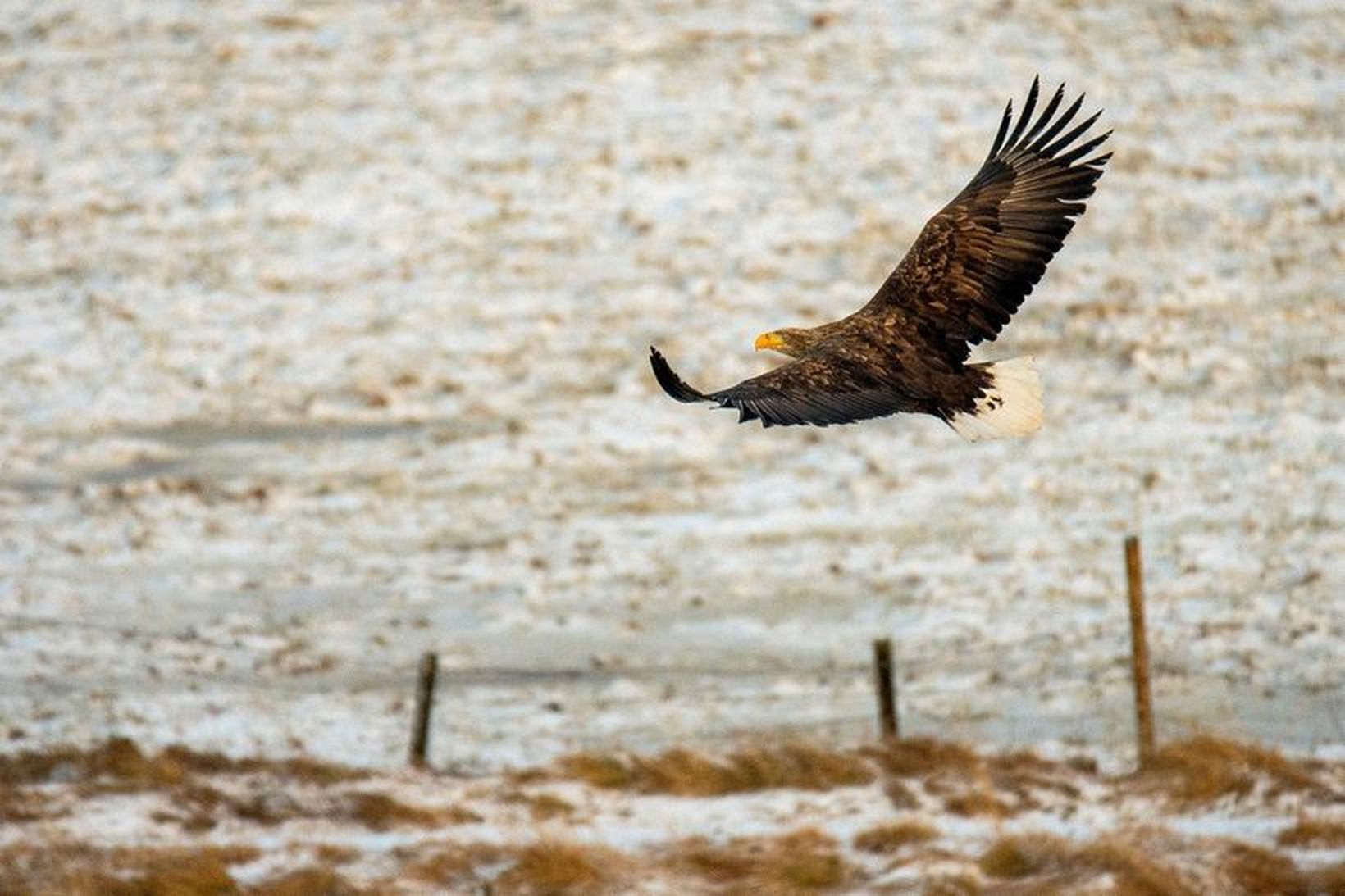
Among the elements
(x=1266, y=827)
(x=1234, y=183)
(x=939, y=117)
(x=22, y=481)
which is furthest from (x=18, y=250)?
(x=1266, y=827)

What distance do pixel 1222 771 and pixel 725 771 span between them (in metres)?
2.35

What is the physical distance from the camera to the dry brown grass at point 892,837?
322 inches

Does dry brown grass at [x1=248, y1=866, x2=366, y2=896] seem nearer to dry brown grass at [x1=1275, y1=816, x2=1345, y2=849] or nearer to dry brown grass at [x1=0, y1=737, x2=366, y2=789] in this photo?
dry brown grass at [x1=0, y1=737, x2=366, y2=789]

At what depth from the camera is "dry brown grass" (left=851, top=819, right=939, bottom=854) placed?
8180 mm

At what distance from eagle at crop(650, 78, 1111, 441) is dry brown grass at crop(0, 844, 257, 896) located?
147 inches

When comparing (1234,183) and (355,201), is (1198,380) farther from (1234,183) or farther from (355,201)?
(355,201)

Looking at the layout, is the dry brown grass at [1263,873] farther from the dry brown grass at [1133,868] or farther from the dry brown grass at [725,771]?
the dry brown grass at [725,771]

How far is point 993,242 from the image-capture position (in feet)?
18.9

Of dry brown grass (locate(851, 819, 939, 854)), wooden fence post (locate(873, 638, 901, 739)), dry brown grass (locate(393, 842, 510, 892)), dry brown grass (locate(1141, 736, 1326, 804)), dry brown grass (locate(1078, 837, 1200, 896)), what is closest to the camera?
dry brown grass (locate(1078, 837, 1200, 896))

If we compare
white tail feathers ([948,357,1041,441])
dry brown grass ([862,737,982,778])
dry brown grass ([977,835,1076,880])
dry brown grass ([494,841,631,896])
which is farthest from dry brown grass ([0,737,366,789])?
white tail feathers ([948,357,1041,441])

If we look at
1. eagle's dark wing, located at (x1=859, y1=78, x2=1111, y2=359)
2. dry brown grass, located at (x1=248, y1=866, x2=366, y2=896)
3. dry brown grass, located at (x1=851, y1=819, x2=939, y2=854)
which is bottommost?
dry brown grass, located at (x1=248, y1=866, x2=366, y2=896)

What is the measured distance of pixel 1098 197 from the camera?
16891 mm

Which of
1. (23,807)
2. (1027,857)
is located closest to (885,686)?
(1027,857)

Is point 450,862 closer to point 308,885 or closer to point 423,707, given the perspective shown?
point 308,885
